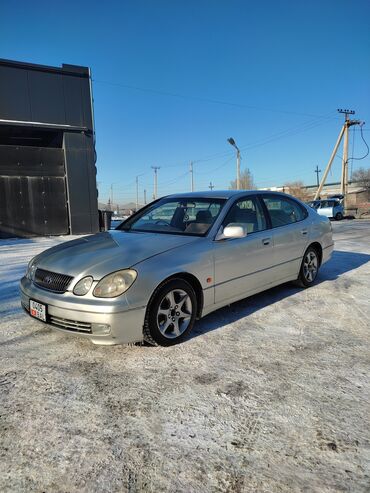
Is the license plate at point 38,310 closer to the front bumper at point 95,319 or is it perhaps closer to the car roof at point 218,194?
the front bumper at point 95,319

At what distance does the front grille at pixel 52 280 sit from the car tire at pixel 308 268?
3.33 meters

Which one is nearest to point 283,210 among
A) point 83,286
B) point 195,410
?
point 83,286

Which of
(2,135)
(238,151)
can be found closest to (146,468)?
(2,135)

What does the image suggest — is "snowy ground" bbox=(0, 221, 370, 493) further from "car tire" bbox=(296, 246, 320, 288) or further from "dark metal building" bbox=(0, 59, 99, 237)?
"dark metal building" bbox=(0, 59, 99, 237)

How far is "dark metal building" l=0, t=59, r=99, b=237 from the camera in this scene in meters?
12.6

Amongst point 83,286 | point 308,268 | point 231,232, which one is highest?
point 231,232

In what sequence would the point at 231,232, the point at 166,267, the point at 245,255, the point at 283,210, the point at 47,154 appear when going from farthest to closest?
the point at 47,154
the point at 283,210
the point at 245,255
the point at 231,232
the point at 166,267

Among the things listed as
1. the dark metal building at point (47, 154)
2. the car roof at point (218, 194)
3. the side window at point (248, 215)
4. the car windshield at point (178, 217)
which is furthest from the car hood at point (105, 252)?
the dark metal building at point (47, 154)

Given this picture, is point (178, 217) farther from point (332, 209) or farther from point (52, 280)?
point (332, 209)

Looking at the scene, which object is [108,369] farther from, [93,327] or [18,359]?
[18,359]

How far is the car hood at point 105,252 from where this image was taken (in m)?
3.03

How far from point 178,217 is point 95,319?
1.83 metres

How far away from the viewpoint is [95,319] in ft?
9.26

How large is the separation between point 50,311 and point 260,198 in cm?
287
